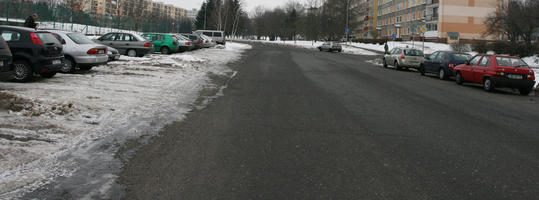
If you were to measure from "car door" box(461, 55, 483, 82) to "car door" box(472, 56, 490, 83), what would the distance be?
17 centimetres

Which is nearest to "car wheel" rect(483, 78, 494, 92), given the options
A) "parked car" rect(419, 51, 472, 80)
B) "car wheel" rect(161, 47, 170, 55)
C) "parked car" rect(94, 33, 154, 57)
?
"parked car" rect(419, 51, 472, 80)

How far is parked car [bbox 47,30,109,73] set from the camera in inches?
567

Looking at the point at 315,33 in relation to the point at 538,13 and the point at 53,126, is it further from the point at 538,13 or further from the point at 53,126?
the point at 53,126

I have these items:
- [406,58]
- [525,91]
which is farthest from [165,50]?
[525,91]

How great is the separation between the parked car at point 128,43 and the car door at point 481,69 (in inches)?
623

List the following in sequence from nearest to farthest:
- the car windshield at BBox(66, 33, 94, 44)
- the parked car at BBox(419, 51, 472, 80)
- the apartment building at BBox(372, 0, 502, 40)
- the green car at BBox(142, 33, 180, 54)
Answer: the car windshield at BBox(66, 33, 94, 44)
the parked car at BBox(419, 51, 472, 80)
the green car at BBox(142, 33, 180, 54)
the apartment building at BBox(372, 0, 502, 40)

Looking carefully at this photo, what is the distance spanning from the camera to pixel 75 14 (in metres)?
39.5

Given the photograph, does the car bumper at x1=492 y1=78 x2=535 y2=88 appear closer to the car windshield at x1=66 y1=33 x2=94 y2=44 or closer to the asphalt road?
A: the asphalt road

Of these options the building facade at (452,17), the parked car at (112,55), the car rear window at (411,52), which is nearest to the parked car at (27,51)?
the parked car at (112,55)

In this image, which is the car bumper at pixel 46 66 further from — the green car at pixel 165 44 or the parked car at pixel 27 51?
the green car at pixel 165 44

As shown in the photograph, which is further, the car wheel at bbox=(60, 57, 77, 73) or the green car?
the green car

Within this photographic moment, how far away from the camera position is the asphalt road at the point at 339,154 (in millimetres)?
4270

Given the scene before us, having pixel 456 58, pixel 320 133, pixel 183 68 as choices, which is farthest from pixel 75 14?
pixel 320 133

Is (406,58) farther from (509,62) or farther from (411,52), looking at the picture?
(509,62)
